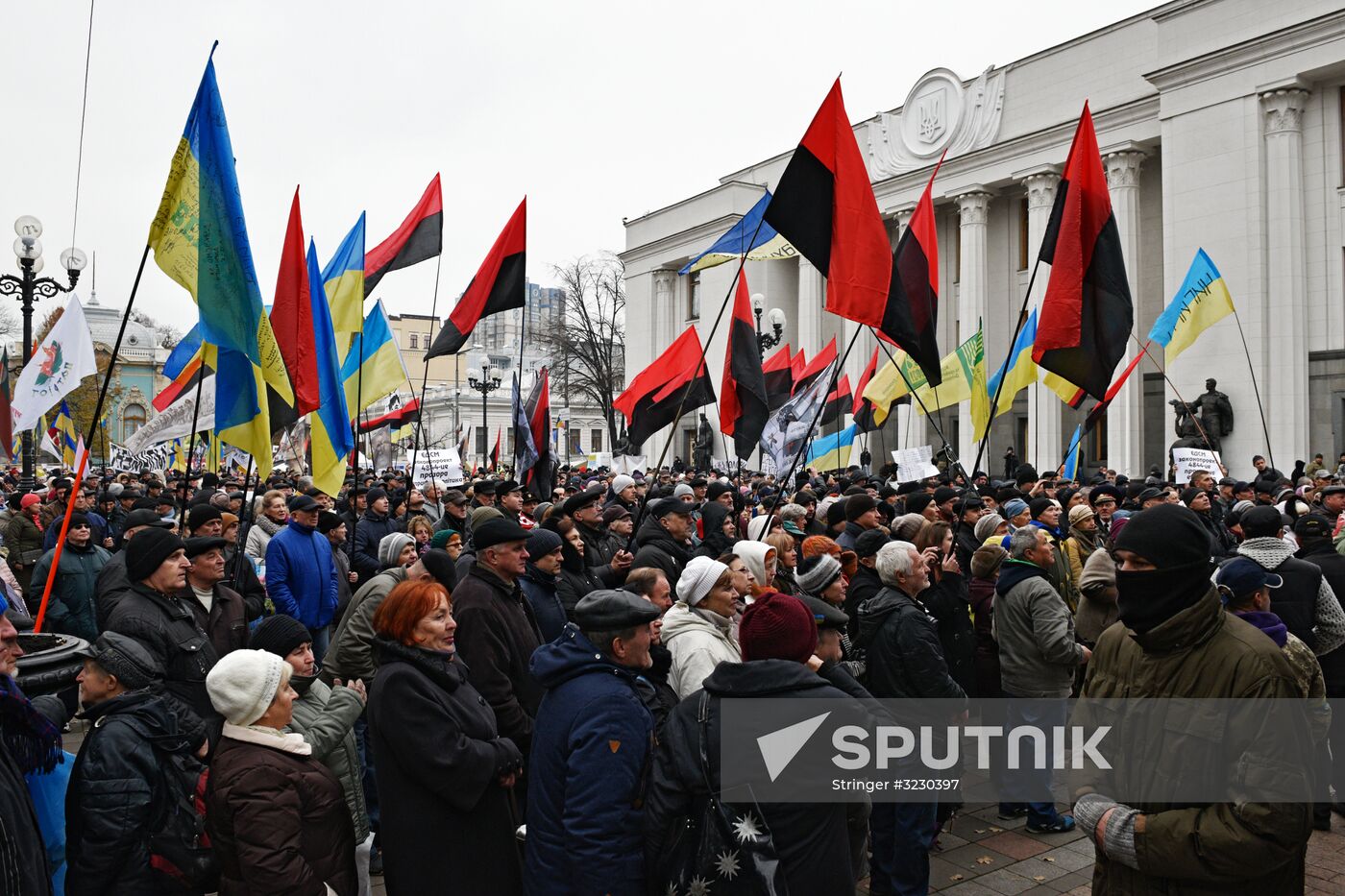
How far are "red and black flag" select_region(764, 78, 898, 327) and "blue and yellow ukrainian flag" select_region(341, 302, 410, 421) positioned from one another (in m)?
5.39

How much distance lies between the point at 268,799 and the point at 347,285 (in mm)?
6893

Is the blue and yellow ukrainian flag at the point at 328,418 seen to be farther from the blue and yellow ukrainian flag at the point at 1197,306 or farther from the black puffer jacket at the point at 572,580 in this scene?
the blue and yellow ukrainian flag at the point at 1197,306


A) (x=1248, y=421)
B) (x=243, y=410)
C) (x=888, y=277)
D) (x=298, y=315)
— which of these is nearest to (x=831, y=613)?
(x=888, y=277)

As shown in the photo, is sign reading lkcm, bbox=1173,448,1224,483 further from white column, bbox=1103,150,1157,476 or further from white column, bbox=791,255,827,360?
white column, bbox=791,255,827,360

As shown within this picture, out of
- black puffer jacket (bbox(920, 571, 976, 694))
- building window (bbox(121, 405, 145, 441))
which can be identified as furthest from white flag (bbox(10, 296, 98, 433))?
building window (bbox(121, 405, 145, 441))

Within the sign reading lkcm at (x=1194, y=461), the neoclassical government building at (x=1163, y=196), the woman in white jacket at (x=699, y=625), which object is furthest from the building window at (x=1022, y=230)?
the woman in white jacket at (x=699, y=625)

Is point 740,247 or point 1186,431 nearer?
point 740,247

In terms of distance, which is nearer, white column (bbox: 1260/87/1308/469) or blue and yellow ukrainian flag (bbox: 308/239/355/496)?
blue and yellow ukrainian flag (bbox: 308/239/355/496)

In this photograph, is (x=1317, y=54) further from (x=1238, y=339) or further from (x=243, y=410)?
(x=243, y=410)

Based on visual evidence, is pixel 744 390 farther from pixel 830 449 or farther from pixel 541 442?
pixel 830 449

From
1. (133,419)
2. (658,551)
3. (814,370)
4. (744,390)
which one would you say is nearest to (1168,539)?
(658,551)

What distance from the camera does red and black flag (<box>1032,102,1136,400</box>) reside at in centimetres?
757

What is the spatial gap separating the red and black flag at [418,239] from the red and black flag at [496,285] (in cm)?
74

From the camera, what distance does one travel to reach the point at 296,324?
698 cm
